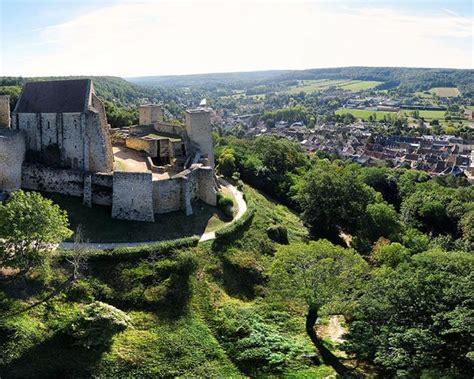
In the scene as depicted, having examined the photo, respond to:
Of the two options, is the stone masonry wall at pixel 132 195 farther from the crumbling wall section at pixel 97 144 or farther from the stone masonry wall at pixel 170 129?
the stone masonry wall at pixel 170 129

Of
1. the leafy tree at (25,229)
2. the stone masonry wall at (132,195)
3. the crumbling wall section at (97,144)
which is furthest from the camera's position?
the crumbling wall section at (97,144)

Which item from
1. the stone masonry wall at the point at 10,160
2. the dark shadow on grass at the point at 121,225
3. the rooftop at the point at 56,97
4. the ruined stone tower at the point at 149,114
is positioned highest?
the rooftop at the point at 56,97

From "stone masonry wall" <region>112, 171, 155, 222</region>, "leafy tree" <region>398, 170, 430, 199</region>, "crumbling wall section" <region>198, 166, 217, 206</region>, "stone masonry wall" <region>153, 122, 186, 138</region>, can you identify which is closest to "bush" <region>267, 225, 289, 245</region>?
"crumbling wall section" <region>198, 166, 217, 206</region>

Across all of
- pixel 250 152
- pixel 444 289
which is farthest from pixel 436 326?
pixel 250 152

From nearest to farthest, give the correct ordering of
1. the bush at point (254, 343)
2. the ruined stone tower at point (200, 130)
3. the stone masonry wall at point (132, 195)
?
the bush at point (254, 343), the stone masonry wall at point (132, 195), the ruined stone tower at point (200, 130)

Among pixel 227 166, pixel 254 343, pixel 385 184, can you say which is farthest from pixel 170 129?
pixel 385 184

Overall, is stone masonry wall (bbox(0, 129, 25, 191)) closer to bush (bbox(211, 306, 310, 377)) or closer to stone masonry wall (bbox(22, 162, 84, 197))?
stone masonry wall (bbox(22, 162, 84, 197))

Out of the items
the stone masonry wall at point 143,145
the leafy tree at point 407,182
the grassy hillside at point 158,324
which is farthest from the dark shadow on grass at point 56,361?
the leafy tree at point 407,182
